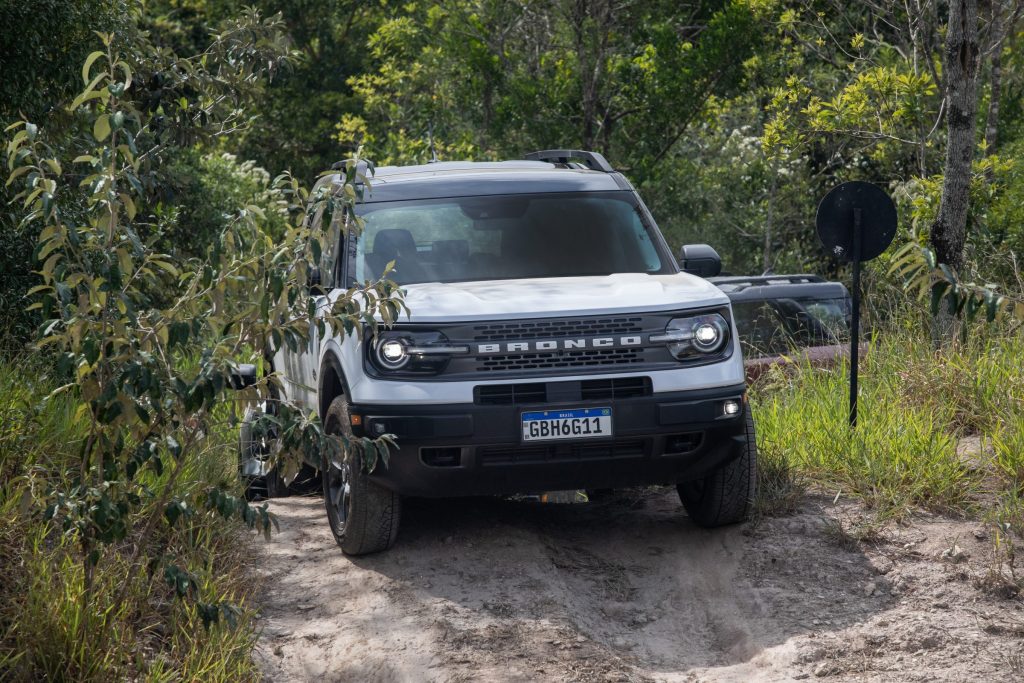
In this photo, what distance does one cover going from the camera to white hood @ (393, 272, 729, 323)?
6.07 m

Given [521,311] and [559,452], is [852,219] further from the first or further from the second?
[559,452]

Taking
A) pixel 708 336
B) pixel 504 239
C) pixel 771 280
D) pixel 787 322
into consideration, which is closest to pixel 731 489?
pixel 708 336

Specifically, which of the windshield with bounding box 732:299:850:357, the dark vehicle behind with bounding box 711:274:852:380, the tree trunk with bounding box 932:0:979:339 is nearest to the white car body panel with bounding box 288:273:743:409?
the tree trunk with bounding box 932:0:979:339

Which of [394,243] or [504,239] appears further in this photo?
[504,239]

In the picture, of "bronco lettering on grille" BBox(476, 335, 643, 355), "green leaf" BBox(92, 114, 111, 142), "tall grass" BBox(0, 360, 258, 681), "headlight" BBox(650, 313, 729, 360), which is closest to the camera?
"green leaf" BBox(92, 114, 111, 142)

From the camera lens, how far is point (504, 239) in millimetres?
7227

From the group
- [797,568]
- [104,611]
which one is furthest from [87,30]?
[797,568]

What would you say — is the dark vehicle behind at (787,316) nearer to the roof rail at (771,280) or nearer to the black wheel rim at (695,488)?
the roof rail at (771,280)

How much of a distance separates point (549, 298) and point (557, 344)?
30cm

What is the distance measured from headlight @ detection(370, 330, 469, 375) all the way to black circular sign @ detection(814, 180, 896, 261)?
3.42 m

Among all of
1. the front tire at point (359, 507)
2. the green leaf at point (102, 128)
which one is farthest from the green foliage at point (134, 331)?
the front tire at point (359, 507)

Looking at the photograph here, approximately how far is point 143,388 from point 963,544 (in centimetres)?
424

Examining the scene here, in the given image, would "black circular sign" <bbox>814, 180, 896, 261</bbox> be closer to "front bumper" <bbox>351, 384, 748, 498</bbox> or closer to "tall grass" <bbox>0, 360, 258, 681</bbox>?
"front bumper" <bbox>351, 384, 748, 498</bbox>

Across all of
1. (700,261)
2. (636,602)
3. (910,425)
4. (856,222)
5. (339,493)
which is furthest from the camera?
(856,222)
